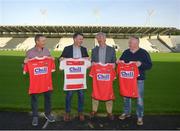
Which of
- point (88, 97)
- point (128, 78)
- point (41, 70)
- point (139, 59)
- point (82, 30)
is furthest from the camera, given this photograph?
point (82, 30)

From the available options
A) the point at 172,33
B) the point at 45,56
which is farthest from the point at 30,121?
the point at 172,33

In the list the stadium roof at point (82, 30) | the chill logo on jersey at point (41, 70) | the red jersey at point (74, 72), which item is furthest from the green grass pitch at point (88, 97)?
the stadium roof at point (82, 30)

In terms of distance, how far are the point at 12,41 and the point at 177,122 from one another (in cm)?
7342

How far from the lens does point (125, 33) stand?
82.8 metres

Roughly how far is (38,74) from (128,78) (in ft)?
6.78

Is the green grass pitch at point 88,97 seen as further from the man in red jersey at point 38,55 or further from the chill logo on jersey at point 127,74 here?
the chill logo on jersey at point 127,74

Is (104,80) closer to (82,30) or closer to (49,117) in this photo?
(49,117)

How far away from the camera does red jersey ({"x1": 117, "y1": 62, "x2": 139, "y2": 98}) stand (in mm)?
7667

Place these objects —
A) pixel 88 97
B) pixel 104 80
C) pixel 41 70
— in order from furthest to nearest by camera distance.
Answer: pixel 88 97 → pixel 104 80 → pixel 41 70

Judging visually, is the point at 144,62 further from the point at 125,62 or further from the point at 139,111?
the point at 139,111

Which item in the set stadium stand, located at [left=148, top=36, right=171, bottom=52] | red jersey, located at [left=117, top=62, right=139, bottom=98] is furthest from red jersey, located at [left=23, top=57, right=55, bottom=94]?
stadium stand, located at [left=148, top=36, right=171, bottom=52]

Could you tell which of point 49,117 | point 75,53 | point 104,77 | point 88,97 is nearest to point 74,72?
point 75,53

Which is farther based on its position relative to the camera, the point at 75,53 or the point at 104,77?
the point at 104,77

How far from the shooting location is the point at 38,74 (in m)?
7.64
